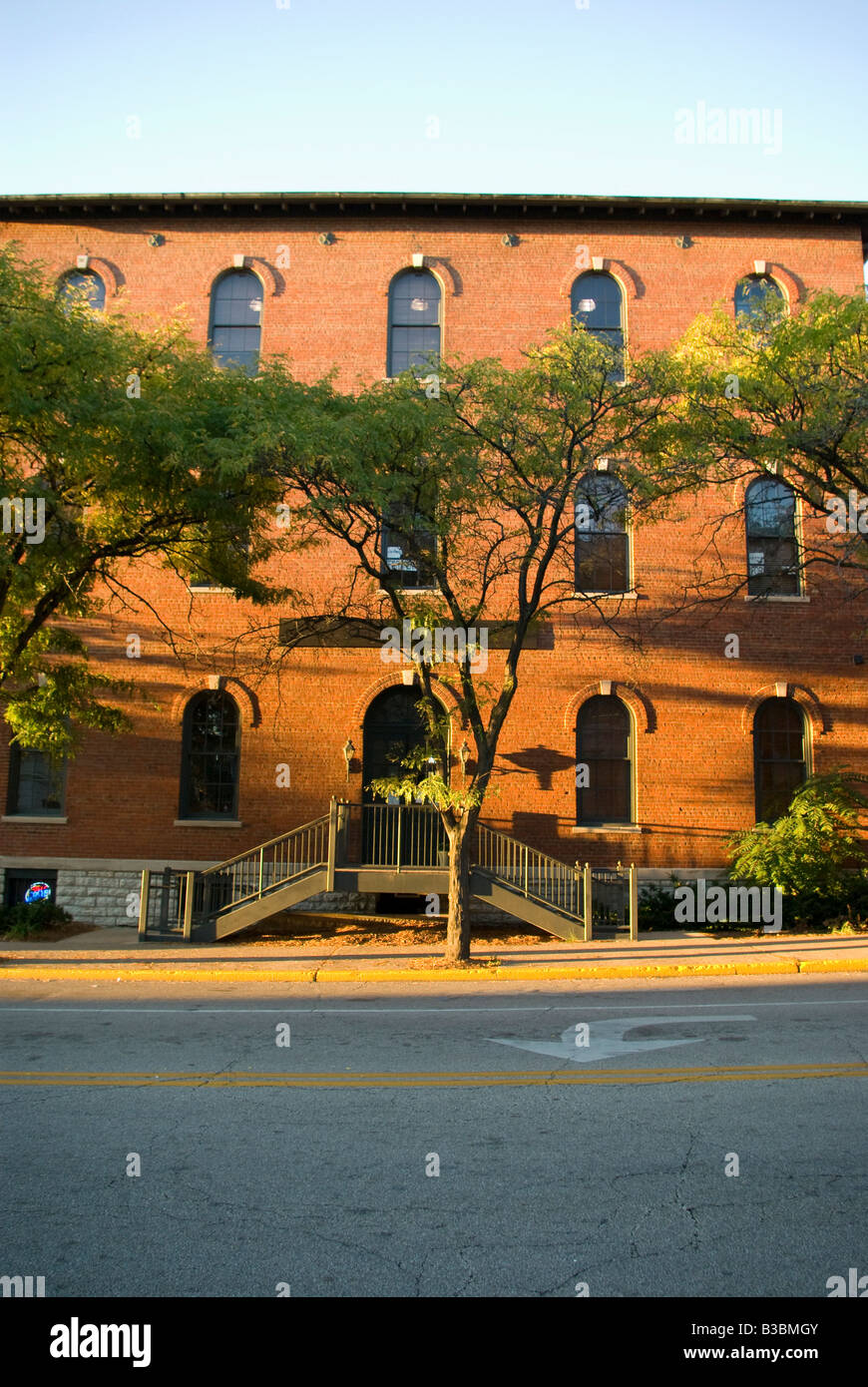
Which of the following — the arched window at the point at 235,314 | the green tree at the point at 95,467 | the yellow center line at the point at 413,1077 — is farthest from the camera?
the arched window at the point at 235,314

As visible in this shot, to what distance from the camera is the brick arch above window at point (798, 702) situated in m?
18.5

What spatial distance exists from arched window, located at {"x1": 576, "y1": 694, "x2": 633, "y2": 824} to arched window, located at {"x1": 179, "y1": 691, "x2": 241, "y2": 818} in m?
6.80

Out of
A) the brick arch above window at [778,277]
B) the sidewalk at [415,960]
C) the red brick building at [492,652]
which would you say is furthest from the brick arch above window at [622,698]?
the brick arch above window at [778,277]

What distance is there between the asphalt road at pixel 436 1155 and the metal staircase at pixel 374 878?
5.66 metres

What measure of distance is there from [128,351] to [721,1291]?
40.0 feet

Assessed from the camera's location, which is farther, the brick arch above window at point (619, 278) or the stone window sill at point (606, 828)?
the brick arch above window at point (619, 278)

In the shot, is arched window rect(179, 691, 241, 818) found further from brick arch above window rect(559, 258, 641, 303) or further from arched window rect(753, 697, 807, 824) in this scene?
brick arch above window rect(559, 258, 641, 303)

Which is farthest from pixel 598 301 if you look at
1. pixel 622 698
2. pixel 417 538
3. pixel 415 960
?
pixel 415 960

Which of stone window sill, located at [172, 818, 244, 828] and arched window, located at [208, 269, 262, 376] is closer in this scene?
stone window sill, located at [172, 818, 244, 828]

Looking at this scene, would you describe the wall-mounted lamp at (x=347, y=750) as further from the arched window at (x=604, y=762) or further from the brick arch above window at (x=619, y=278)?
the brick arch above window at (x=619, y=278)

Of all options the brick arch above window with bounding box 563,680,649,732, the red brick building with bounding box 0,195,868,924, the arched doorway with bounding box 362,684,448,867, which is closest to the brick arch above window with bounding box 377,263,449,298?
the red brick building with bounding box 0,195,868,924

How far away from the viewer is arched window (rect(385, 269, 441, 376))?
1964 centimetres
